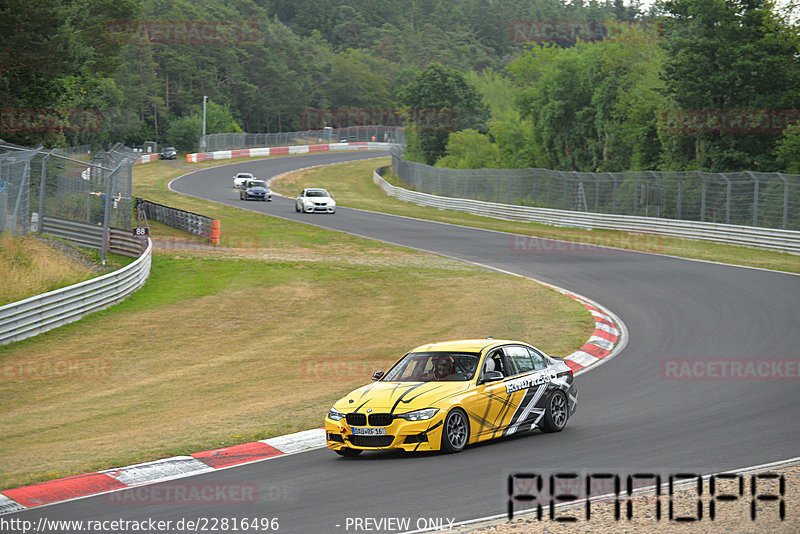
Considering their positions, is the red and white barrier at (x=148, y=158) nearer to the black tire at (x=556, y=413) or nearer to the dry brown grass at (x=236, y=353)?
the dry brown grass at (x=236, y=353)

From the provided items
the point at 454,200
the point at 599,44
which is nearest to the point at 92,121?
the point at 454,200

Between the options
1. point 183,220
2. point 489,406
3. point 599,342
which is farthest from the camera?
point 183,220

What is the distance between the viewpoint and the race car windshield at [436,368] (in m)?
11.3

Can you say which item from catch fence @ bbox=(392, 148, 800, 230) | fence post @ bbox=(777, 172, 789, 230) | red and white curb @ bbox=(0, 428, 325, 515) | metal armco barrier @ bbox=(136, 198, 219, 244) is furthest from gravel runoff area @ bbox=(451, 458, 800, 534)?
metal armco barrier @ bbox=(136, 198, 219, 244)

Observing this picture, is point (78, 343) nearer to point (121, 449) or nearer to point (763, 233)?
point (121, 449)

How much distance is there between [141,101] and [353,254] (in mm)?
97849

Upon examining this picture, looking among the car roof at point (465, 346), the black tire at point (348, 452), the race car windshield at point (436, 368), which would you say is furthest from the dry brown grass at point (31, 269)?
the black tire at point (348, 452)

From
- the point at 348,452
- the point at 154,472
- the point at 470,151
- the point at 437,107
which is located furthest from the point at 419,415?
the point at 437,107

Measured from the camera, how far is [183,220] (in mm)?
41938

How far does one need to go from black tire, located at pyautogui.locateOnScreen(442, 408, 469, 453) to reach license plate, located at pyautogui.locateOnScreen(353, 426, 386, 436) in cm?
72

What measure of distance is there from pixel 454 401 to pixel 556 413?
199 cm

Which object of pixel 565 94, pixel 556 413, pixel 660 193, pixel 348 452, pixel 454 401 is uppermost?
pixel 565 94

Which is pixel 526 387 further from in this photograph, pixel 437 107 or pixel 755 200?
pixel 437 107

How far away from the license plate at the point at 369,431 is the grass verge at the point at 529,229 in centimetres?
2166
